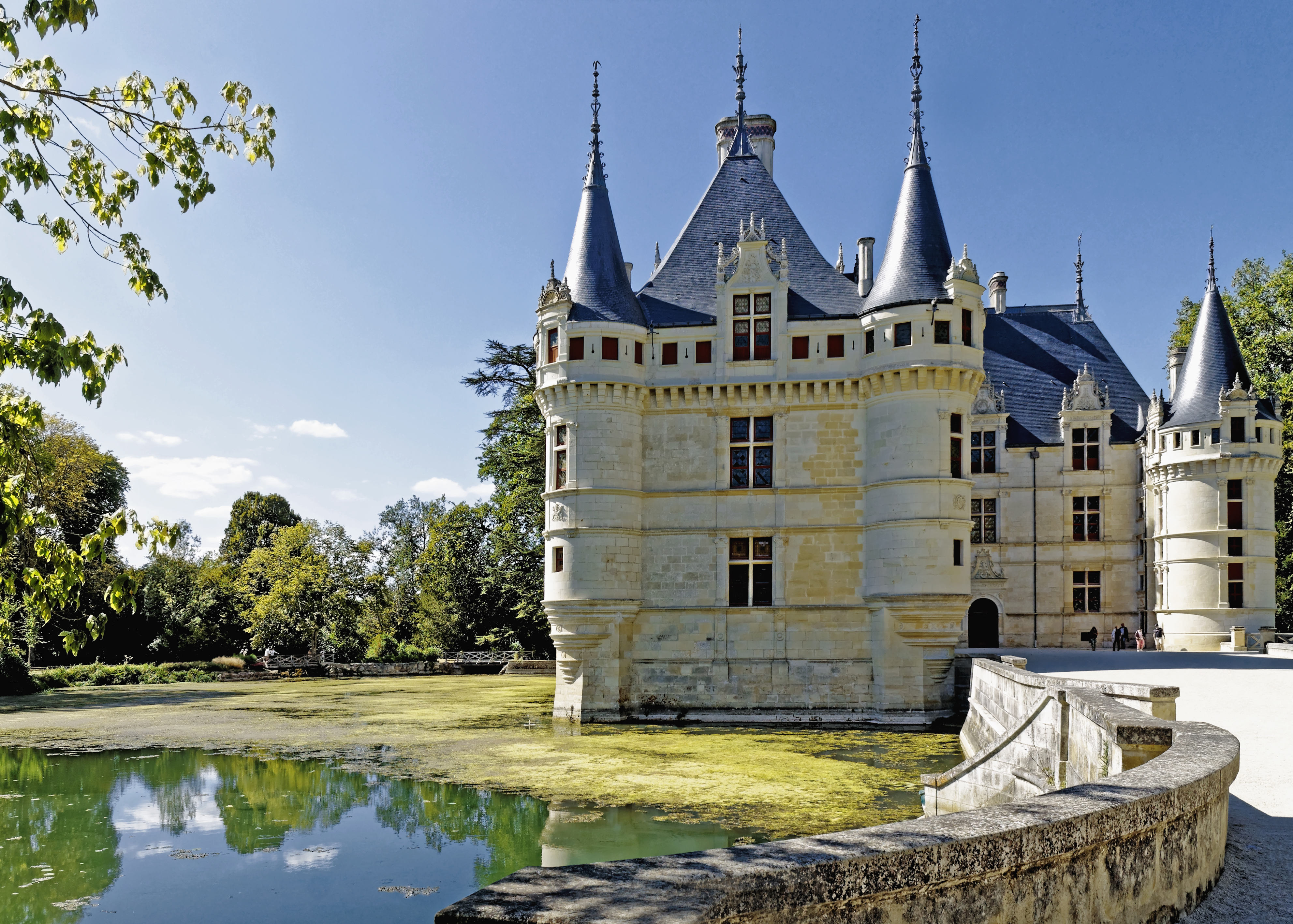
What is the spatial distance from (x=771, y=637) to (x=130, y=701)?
18403 mm

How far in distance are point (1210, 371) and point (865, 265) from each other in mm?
12508

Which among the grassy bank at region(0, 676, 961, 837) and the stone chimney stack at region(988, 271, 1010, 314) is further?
the stone chimney stack at region(988, 271, 1010, 314)

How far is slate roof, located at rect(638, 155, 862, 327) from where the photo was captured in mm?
23016

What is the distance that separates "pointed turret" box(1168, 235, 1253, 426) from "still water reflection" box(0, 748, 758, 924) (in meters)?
23.8

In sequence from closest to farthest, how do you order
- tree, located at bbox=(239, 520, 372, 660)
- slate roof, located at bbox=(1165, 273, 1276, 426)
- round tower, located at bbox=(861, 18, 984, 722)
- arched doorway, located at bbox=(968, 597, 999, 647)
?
1. round tower, located at bbox=(861, 18, 984, 722)
2. slate roof, located at bbox=(1165, 273, 1276, 426)
3. arched doorway, located at bbox=(968, 597, 999, 647)
4. tree, located at bbox=(239, 520, 372, 660)

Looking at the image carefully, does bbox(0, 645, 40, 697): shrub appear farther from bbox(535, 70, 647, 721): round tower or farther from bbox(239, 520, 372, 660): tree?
bbox(535, 70, 647, 721): round tower

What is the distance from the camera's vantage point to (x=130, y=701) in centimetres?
2738

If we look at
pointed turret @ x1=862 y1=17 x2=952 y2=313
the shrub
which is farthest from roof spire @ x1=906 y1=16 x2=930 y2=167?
the shrub

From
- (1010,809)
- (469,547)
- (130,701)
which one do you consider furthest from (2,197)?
(469,547)

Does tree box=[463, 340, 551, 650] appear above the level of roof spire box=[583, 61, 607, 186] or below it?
below

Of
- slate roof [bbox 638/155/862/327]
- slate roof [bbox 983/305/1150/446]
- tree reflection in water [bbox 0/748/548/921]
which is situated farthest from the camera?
slate roof [bbox 983/305/1150/446]

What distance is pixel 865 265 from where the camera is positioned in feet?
79.8

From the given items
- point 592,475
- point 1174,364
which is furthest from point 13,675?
point 1174,364

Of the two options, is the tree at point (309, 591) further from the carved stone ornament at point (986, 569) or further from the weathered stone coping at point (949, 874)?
the weathered stone coping at point (949, 874)
